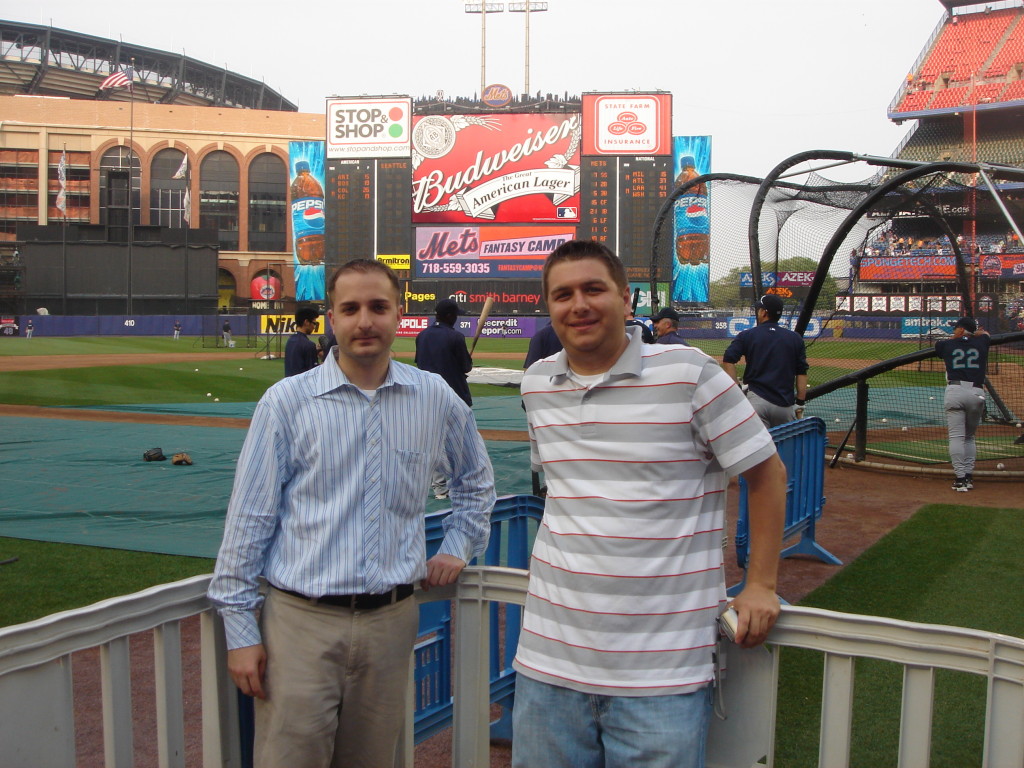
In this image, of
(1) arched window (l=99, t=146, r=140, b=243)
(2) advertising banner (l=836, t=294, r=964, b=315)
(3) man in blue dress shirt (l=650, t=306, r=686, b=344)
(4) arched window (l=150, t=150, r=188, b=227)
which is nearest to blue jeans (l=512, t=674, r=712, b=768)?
(3) man in blue dress shirt (l=650, t=306, r=686, b=344)

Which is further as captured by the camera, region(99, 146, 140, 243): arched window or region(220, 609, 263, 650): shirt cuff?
region(99, 146, 140, 243): arched window

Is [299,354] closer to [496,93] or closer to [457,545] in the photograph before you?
[457,545]

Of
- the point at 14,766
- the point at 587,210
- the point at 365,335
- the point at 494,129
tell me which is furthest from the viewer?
the point at 494,129

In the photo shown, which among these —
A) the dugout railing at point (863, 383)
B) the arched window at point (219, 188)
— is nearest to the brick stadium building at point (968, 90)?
the dugout railing at point (863, 383)

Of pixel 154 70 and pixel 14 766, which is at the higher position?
pixel 154 70

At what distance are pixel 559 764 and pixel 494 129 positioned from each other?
47211 mm

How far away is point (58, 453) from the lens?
1037cm

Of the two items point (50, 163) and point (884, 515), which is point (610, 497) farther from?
point (50, 163)

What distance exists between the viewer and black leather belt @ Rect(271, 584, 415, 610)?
2178 mm

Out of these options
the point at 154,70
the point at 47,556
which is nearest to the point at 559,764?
the point at 47,556

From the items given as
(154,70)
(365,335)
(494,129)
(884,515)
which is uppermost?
(154,70)

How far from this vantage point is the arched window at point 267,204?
64.9 metres

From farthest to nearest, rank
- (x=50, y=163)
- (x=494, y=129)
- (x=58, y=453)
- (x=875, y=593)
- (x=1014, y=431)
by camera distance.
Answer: (x=50, y=163), (x=494, y=129), (x=1014, y=431), (x=58, y=453), (x=875, y=593)

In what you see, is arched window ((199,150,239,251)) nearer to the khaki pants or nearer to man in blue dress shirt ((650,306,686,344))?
man in blue dress shirt ((650,306,686,344))
